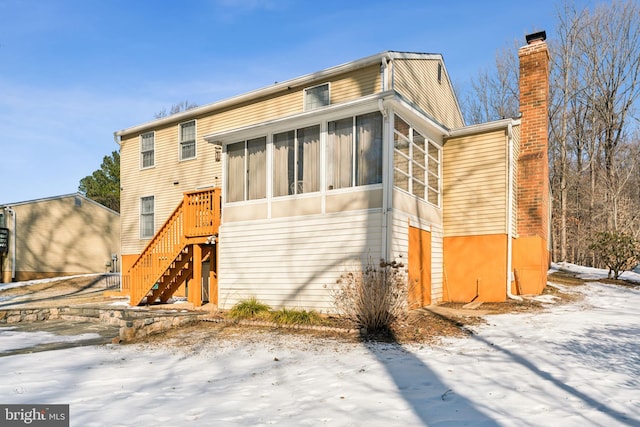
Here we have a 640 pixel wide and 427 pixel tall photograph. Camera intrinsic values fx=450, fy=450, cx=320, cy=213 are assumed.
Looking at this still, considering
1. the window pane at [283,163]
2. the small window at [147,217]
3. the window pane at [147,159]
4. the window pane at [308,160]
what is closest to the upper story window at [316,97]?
the window pane at [283,163]

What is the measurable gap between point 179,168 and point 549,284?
13.0m

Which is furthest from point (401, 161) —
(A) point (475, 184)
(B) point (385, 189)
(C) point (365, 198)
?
(A) point (475, 184)

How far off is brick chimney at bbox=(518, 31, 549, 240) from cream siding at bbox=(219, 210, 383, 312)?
5430mm

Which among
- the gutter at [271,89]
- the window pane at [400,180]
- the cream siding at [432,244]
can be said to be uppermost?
the gutter at [271,89]

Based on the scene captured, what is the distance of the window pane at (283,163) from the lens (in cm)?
1033

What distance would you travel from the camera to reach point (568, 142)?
92.7 feet

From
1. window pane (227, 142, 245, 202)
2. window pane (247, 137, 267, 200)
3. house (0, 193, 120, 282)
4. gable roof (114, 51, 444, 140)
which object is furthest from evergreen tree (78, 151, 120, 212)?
window pane (247, 137, 267, 200)

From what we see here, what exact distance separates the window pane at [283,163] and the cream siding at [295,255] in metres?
0.77

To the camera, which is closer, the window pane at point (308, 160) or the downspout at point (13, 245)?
the window pane at point (308, 160)

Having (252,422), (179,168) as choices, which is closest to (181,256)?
(179,168)

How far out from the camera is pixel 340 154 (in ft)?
31.6

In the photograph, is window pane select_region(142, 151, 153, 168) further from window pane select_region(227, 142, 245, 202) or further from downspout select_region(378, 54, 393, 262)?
downspout select_region(378, 54, 393, 262)

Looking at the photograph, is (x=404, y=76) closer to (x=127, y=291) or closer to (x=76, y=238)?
(x=127, y=291)

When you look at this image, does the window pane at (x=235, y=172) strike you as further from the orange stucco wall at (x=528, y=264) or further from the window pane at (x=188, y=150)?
the orange stucco wall at (x=528, y=264)
